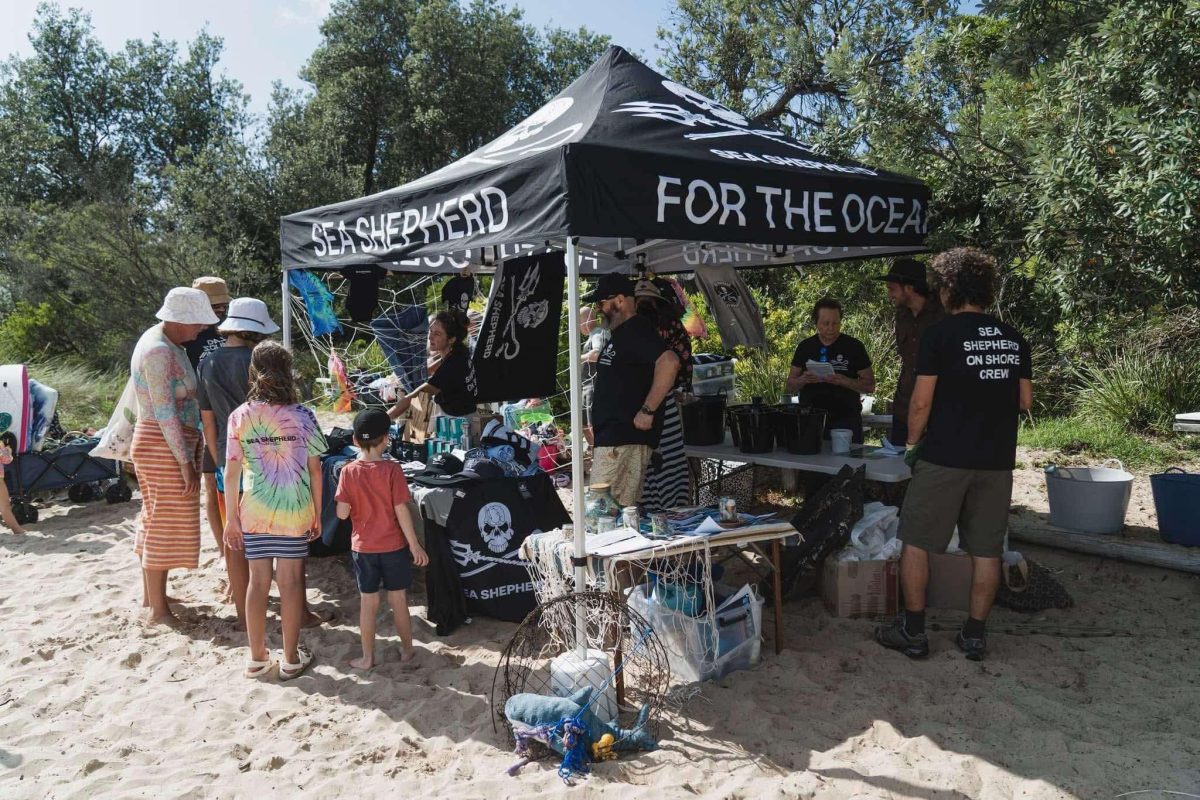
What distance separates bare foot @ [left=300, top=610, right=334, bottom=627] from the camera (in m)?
4.13

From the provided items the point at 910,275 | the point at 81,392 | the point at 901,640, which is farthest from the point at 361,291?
the point at 81,392

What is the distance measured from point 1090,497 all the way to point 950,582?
1.19 meters

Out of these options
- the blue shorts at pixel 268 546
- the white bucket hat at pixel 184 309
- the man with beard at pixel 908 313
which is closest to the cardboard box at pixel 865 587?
the man with beard at pixel 908 313

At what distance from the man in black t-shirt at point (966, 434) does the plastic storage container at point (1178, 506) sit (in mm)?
1636

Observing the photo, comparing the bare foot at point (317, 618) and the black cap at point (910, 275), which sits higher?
the black cap at point (910, 275)

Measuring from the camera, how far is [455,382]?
475 cm

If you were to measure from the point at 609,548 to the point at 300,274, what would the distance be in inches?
153

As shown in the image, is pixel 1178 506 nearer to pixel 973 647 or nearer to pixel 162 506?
pixel 973 647

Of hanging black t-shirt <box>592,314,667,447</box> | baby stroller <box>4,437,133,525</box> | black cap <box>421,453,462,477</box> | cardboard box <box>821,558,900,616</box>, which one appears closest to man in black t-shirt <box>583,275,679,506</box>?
hanging black t-shirt <box>592,314,667,447</box>

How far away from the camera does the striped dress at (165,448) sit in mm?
3926

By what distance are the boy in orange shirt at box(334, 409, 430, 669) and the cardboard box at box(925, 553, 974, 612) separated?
8.26ft

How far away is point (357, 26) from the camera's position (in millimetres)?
18797

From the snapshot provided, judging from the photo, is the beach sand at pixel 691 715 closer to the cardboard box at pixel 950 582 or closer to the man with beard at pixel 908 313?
the cardboard box at pixel 950 582

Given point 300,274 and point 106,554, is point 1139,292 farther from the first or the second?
point 106,554
